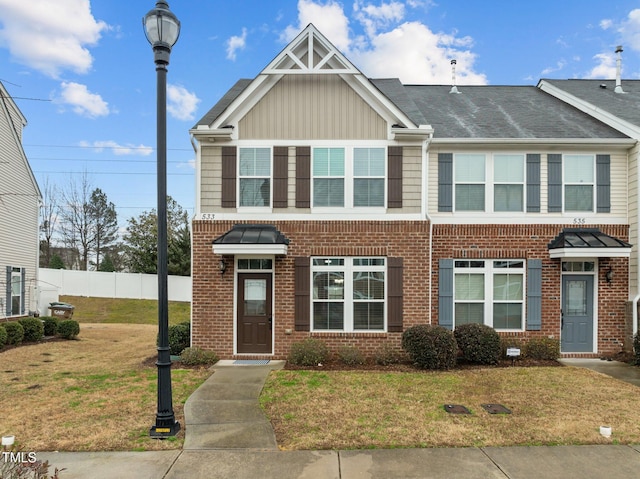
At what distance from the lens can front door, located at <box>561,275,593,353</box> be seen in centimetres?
1020

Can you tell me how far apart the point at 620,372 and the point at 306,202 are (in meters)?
7.94

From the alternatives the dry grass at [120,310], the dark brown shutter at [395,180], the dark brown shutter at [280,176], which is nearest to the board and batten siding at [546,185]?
the dark brown shutter at [395,180]

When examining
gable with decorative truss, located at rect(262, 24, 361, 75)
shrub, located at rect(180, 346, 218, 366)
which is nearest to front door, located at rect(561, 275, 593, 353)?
gable with decorative truss, located at rect(262, 24, 361, 75)

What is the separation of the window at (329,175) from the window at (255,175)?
1.17 metres

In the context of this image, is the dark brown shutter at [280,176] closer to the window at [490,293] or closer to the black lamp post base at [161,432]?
the window at [490,293]

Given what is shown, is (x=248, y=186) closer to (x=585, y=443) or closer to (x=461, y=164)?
(x=461, y=164)

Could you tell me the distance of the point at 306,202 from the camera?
984 cm

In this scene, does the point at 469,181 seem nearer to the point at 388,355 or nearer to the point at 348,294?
the point at 348,294

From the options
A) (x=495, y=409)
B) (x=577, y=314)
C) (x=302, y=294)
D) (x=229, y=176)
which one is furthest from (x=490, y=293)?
(x=229, y=176)

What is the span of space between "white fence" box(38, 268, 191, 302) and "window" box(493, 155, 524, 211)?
71.0 ft

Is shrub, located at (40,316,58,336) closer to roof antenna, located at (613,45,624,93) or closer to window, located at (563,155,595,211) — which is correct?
window, located at (563,155,595,211)

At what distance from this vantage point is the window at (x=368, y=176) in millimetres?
9859

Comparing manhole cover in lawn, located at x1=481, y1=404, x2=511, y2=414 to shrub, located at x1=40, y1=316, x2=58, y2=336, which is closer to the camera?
manhole cover in lawn, located at x1=481, y1=404, x2=511, y2=414

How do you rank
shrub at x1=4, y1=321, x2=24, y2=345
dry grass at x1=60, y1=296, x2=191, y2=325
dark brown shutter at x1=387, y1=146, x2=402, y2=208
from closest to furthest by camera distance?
dark brown shutter at x1=387, y1=146, x2=402, y2=208 → shrub at x1=4, y1=321, x2=24, y2=345 → dry grass at x1=60, y1=296, x2=191, y2=325
